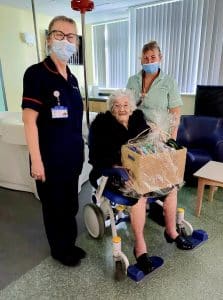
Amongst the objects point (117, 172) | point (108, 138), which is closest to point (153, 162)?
point (117, 172)

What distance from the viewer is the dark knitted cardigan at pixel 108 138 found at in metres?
1.60

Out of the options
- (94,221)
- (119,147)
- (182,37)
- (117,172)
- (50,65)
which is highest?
(182,37)

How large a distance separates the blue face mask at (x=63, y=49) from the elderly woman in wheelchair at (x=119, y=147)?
1.47 feet

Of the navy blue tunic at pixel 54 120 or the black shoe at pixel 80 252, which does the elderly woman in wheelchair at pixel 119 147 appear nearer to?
the navy blue tunic at pixel 54 120

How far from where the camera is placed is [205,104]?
3289mm

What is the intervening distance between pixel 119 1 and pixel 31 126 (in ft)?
10.9

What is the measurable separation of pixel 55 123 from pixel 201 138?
2.15 metres

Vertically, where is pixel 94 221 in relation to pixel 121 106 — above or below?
below

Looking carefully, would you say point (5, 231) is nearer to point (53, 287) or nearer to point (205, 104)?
point (53, 287)

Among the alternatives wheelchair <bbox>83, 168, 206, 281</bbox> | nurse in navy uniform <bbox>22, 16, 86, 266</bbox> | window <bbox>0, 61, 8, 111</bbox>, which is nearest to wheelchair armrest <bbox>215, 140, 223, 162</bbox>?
wheelchair <bbox>83, 168, 206, 281</bbox>

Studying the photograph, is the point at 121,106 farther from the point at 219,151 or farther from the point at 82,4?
the point at 219,151

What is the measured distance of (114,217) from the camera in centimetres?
173

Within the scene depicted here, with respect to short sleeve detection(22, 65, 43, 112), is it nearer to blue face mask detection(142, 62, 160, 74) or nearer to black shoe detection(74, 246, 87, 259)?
blue face mask detection(142, 62, 160, 74)

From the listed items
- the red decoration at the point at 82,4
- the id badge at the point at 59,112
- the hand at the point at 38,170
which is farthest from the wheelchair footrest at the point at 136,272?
the red decoration at the point at 82,4
